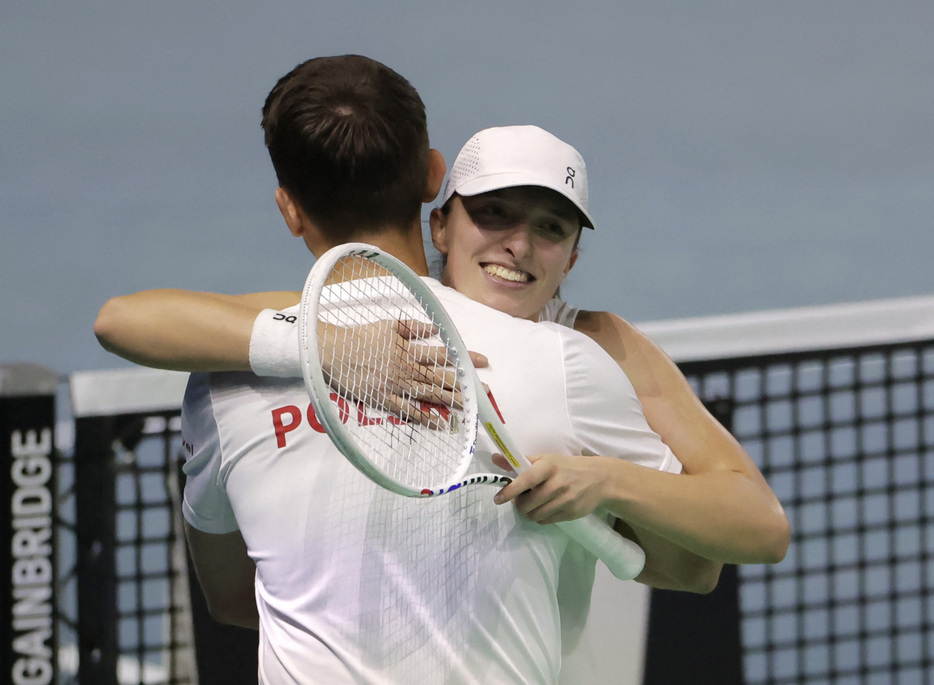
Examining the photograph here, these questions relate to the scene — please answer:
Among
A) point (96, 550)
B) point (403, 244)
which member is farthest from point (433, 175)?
point (96, 550)

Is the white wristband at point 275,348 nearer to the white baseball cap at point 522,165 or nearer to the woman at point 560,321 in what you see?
the woman at point 560,321

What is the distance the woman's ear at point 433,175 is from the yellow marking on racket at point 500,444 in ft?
0.89

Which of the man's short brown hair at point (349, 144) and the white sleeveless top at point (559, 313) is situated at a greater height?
the man's short brown hair at point (349, 144)

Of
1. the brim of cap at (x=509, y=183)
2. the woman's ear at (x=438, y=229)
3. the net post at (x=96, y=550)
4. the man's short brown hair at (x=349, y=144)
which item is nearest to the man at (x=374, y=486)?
the man's short brown hair at (x=349, y=144)

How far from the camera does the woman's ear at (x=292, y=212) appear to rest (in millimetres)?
1137

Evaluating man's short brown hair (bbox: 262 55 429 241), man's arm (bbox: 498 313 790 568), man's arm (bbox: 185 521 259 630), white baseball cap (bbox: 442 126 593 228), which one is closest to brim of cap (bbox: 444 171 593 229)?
white baseball cap (bbox: 442 126 593 228)

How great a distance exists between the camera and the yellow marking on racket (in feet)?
3.33

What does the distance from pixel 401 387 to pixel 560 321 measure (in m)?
0.40

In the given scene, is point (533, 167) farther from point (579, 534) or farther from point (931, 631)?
point (931, 631)

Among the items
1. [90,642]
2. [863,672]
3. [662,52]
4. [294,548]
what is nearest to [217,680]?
[90,642]

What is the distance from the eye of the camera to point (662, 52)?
192 inches

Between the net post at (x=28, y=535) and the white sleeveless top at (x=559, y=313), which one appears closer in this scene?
the white sleeveless top at (x=559, y=313)

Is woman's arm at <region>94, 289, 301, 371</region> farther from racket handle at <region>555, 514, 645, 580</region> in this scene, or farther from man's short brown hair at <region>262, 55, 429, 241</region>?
racket handle at <region>555, 514, 645, 580</region>

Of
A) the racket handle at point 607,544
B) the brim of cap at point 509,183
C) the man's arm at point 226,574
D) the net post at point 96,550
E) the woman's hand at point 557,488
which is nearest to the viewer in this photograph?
the woman's hand at point 557,488
